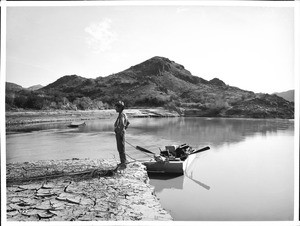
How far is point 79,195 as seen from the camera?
338 centimetres

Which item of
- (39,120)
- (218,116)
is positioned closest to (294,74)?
(39,120)

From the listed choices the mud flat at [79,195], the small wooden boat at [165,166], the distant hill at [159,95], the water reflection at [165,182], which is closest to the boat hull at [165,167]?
the small wooden boat at [165,166]

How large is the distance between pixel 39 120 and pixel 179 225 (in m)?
16.6

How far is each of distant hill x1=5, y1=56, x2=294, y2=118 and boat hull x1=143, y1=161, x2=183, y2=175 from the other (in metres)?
10.0

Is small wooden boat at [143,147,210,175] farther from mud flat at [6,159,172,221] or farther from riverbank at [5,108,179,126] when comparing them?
riverbank at [5,108,179,126]

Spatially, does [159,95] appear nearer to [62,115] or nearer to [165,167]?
[62,115]

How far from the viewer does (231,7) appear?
144 inches

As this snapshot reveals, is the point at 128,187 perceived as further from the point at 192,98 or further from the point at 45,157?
the point at 192,98

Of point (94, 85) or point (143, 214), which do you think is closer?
point (143, 214)

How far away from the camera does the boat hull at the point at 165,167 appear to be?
18.0ft

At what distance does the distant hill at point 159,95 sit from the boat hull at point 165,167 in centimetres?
1003

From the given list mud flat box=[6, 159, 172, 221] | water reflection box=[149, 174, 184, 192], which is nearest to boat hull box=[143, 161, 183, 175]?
water reflection box=[149, 174, 184, 192]

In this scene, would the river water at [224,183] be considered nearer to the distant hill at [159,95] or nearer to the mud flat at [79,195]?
the mud flat at [79,195]

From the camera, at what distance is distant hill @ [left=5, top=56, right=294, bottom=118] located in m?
20.3
